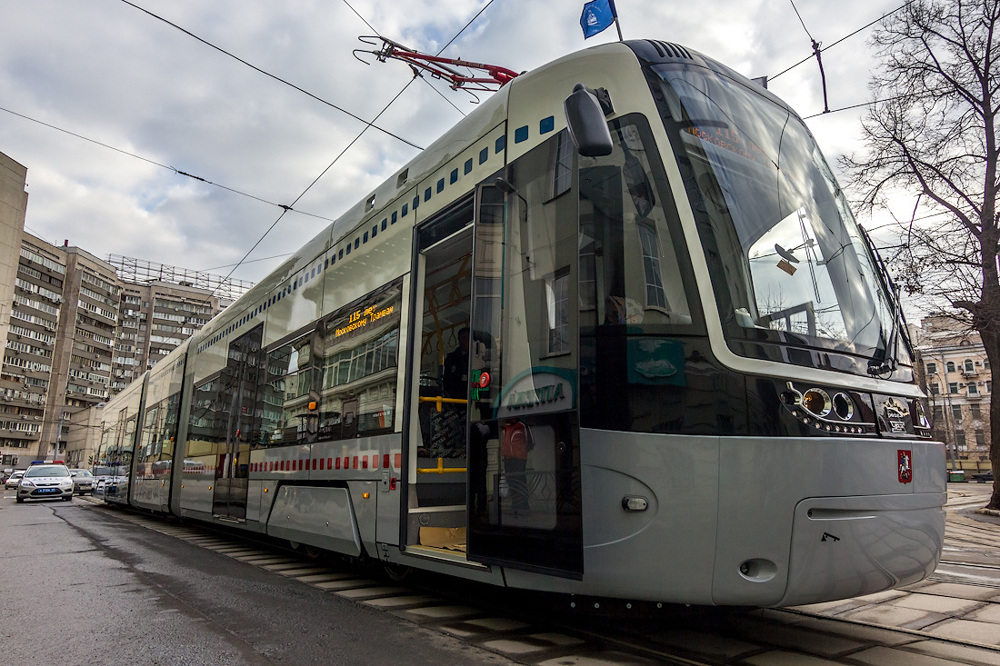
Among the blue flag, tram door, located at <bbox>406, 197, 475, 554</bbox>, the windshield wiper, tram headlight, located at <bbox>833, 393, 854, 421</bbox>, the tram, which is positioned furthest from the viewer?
the blue flag

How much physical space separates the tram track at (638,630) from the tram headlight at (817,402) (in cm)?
135

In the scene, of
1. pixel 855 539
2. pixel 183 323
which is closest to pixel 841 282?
pixel 855 539

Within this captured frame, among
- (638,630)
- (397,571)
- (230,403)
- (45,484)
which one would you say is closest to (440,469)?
(397,571)

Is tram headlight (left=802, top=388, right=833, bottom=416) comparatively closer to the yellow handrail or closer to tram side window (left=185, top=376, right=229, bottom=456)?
the yellow handrail

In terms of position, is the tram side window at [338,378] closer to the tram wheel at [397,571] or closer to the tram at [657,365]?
the tram at [657,365]

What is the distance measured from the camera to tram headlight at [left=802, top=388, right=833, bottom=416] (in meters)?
3.35

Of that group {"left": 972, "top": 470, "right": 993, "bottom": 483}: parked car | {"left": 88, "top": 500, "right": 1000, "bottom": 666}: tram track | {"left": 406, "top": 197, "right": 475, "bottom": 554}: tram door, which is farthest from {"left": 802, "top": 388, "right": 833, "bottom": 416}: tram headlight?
{"left": 972, "top": 470, "right": 993, "bottom": 483}: parked car

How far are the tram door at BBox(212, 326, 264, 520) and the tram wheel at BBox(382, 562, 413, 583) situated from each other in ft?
10.3

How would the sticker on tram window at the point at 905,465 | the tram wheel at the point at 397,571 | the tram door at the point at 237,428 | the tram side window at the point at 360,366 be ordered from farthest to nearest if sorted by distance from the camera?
the tram door at the point at 237,428
the tram wheel at the point at 397,571
the tram side window at the point at 360,366
the sticker on tram window at the point at 905,465

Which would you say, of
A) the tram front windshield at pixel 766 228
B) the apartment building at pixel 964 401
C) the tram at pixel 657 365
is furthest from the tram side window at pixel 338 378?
the apartment building at pixel 964 401

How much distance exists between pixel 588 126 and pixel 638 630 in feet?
10.3

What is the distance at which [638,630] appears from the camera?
4223 mm

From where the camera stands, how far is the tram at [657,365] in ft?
10.7

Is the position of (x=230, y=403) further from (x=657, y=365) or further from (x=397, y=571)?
(x=657, y=365)
